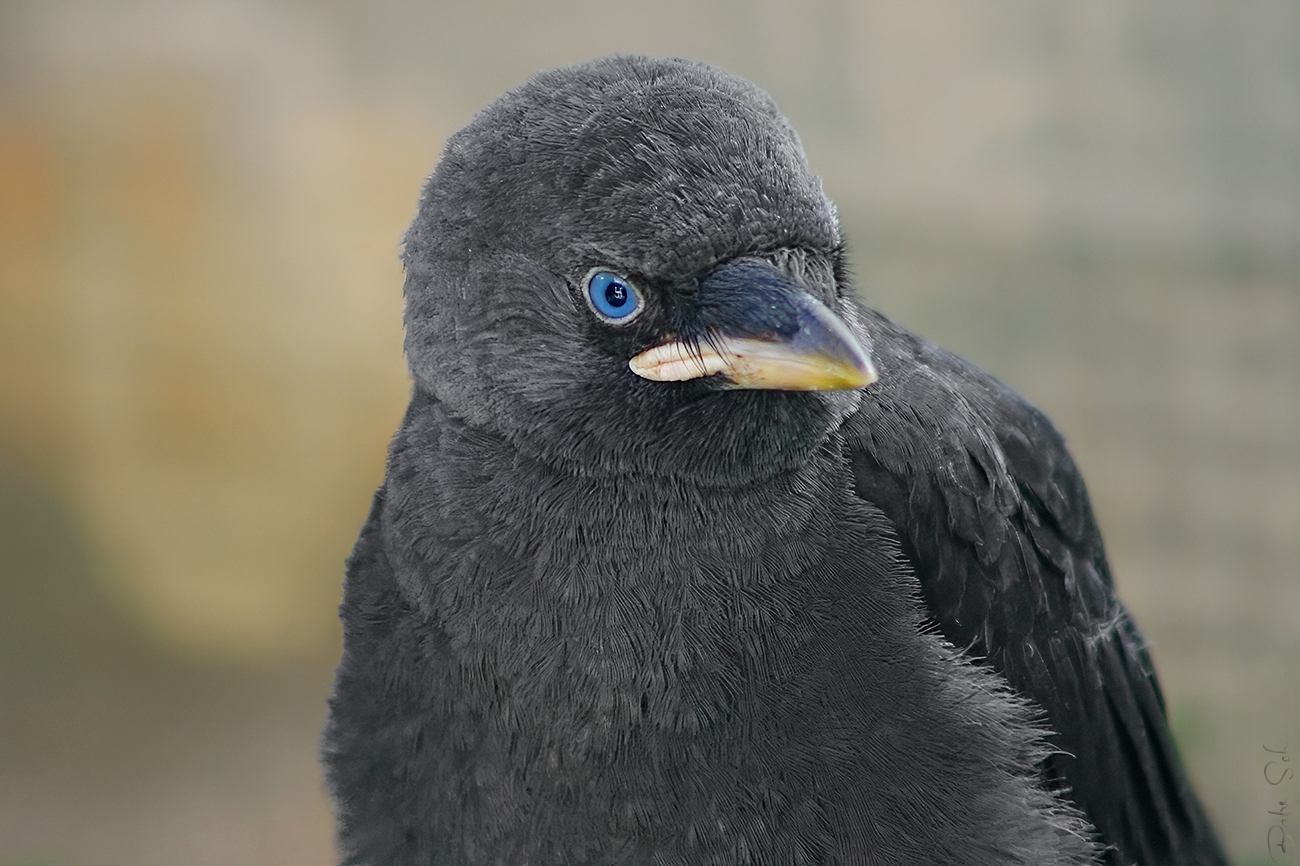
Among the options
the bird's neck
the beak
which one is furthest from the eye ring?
the bird's neck

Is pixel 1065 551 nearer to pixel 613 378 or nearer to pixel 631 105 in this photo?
pixel 613 378

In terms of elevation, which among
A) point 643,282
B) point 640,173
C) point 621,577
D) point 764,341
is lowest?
point 621,577

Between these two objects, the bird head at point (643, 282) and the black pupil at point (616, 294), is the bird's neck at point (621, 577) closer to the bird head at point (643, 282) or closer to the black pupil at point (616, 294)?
the bird head at point (643, 282)

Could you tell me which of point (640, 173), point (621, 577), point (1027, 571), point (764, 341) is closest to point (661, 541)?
point (621, 577)

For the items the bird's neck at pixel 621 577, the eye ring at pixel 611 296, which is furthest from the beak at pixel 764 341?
the bird's neck at pixel 621 577

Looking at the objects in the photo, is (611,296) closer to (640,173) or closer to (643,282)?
(643,282)
